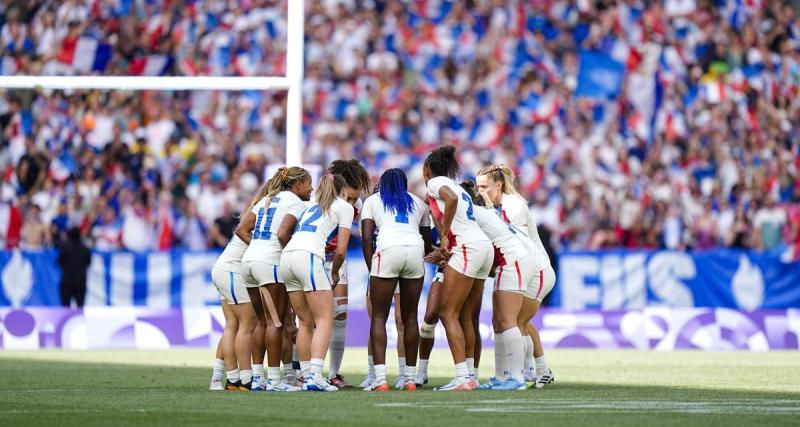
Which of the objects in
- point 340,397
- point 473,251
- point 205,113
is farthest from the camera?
point 205,113

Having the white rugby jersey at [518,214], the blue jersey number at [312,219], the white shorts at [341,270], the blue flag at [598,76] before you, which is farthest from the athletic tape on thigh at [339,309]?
the blue flag at [598,76]

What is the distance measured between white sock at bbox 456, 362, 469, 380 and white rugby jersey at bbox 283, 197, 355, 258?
58.9 inches

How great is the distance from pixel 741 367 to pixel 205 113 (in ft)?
44.6

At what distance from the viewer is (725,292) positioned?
75.4 feet

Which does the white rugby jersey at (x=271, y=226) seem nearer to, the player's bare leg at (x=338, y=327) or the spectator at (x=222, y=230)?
the player's bare leg at (x=338, y=327)

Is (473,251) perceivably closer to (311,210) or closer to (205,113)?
(311,210)

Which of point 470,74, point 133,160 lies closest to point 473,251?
point 133,160

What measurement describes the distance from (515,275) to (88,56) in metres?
16.8

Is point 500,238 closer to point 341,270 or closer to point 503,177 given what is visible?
point 503,177

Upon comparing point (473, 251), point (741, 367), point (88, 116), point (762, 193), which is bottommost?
point (741, 367)

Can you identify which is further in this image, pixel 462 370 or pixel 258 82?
pixel 258 82

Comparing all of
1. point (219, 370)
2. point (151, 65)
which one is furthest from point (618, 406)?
point (151, 65)

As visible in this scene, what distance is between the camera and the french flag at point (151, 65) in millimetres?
27359

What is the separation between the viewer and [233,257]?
1261 cm
